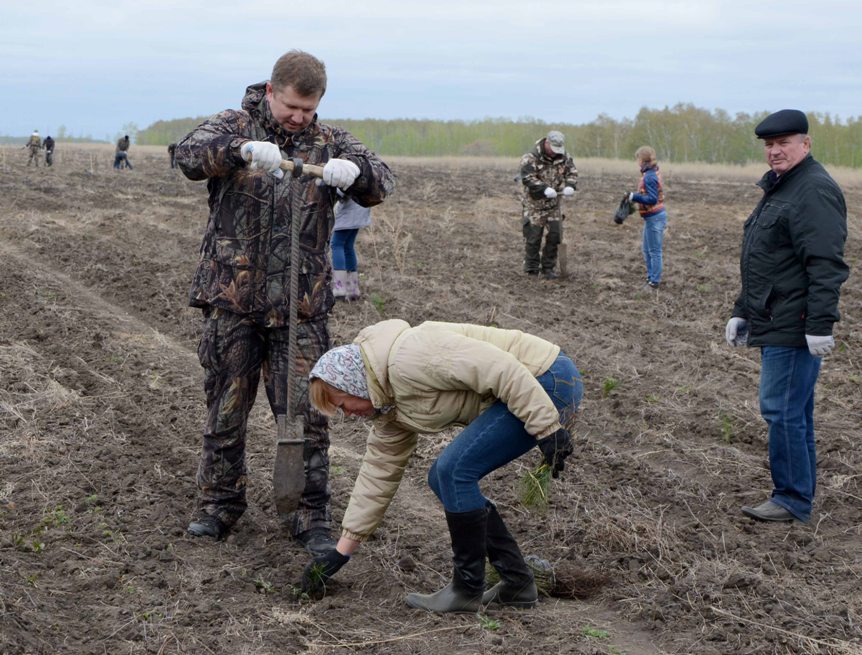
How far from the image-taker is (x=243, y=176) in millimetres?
4477

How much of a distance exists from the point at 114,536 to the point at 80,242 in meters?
9.94

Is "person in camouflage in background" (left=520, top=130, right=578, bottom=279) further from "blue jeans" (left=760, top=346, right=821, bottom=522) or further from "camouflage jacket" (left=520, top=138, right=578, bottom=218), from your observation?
"blue jeans" (left=760, top=346, right=821, bottom=522)

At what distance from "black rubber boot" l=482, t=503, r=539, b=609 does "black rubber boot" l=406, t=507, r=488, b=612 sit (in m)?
0.11

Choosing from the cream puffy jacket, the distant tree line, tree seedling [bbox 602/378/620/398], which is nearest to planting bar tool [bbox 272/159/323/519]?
the cream puffy jacket

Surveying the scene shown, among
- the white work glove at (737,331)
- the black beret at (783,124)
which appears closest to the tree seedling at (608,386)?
the white work glove at (737,331)

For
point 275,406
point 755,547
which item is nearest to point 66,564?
point 275,406

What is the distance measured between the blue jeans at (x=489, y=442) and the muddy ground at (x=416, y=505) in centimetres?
53

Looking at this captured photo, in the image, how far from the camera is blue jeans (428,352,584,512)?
385 cm

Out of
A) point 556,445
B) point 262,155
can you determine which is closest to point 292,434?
point 262,155

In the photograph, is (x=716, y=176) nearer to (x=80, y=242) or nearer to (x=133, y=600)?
(x=80, y=242)

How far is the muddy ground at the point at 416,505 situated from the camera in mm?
3953

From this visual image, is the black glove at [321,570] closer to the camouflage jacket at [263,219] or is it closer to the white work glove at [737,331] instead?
the camouflage jacket at [263,219]

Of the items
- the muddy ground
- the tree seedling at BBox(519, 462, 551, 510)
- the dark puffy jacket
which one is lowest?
the muddy ground

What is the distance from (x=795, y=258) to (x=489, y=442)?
2.06m
